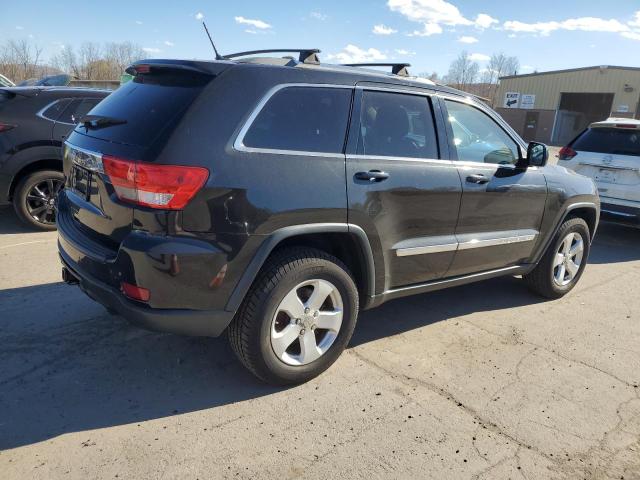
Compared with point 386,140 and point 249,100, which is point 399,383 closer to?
point 386,140

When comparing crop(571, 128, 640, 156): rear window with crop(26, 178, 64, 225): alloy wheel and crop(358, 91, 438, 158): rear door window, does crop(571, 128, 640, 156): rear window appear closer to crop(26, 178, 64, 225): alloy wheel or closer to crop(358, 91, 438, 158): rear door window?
crop(358, 91, 438, 158): rear door window

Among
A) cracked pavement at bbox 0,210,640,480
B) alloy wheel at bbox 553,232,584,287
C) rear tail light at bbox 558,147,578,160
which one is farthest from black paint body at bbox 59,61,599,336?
rear tail light at bbox 558,147,578,160

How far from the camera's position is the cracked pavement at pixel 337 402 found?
2.54 m

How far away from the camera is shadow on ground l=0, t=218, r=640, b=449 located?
9.21ft

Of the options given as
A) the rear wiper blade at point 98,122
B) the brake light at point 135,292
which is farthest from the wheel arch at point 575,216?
the rear wiper blade at point 98,122

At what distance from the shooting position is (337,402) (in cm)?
306

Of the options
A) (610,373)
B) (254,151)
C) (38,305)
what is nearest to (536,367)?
(610,373)

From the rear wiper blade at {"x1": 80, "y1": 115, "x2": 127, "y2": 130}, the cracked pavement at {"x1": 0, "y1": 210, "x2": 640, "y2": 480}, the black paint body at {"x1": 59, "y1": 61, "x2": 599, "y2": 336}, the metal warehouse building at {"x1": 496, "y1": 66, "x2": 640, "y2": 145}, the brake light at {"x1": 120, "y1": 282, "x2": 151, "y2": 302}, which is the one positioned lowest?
the cracked pavement at {"x1": 0, "y1": 210, "x2": 640, "y2": 480}

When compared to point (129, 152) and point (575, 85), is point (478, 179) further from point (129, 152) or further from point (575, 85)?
point (575, 85)

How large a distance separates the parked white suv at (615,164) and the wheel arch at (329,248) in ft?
17.7

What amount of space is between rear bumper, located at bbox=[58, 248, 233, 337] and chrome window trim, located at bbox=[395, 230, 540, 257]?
1322mm

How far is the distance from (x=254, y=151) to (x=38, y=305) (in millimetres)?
2549

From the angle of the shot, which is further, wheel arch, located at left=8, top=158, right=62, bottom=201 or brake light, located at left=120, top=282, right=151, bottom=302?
wheel arch, located at left=8, top=158, right=62, bottom=201

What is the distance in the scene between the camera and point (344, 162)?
3.09 m
